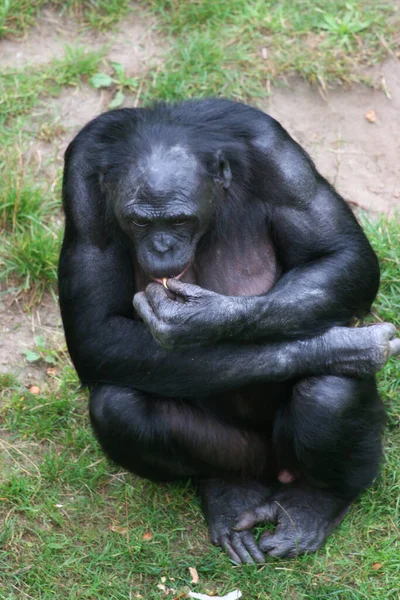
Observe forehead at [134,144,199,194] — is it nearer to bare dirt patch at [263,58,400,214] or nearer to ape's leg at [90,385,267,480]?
ape's leg at [90,385,267,480]

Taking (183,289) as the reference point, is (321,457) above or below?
below

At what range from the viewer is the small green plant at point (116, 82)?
338 inches

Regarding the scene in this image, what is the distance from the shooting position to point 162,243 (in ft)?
18.8

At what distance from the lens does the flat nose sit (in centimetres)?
573

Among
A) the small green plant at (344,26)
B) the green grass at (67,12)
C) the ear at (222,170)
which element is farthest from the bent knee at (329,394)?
the green grass at (67,12)

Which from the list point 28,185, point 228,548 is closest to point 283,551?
point 228,548

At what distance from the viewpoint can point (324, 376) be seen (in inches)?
234

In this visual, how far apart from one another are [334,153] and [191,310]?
10.2 feet

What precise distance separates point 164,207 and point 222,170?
0.44 metres

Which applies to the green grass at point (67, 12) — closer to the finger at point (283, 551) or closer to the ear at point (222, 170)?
the ear at point (222, 170)

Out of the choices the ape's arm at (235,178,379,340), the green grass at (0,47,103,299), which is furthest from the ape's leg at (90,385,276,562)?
the green grass at (0,47,103,299)

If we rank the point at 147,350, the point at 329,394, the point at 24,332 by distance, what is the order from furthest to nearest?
the point at 24,332 < the point at 147,350 < the point at 329,394

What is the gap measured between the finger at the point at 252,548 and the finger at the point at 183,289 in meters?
1.38

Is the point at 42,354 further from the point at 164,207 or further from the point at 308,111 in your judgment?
the point at 308,111
